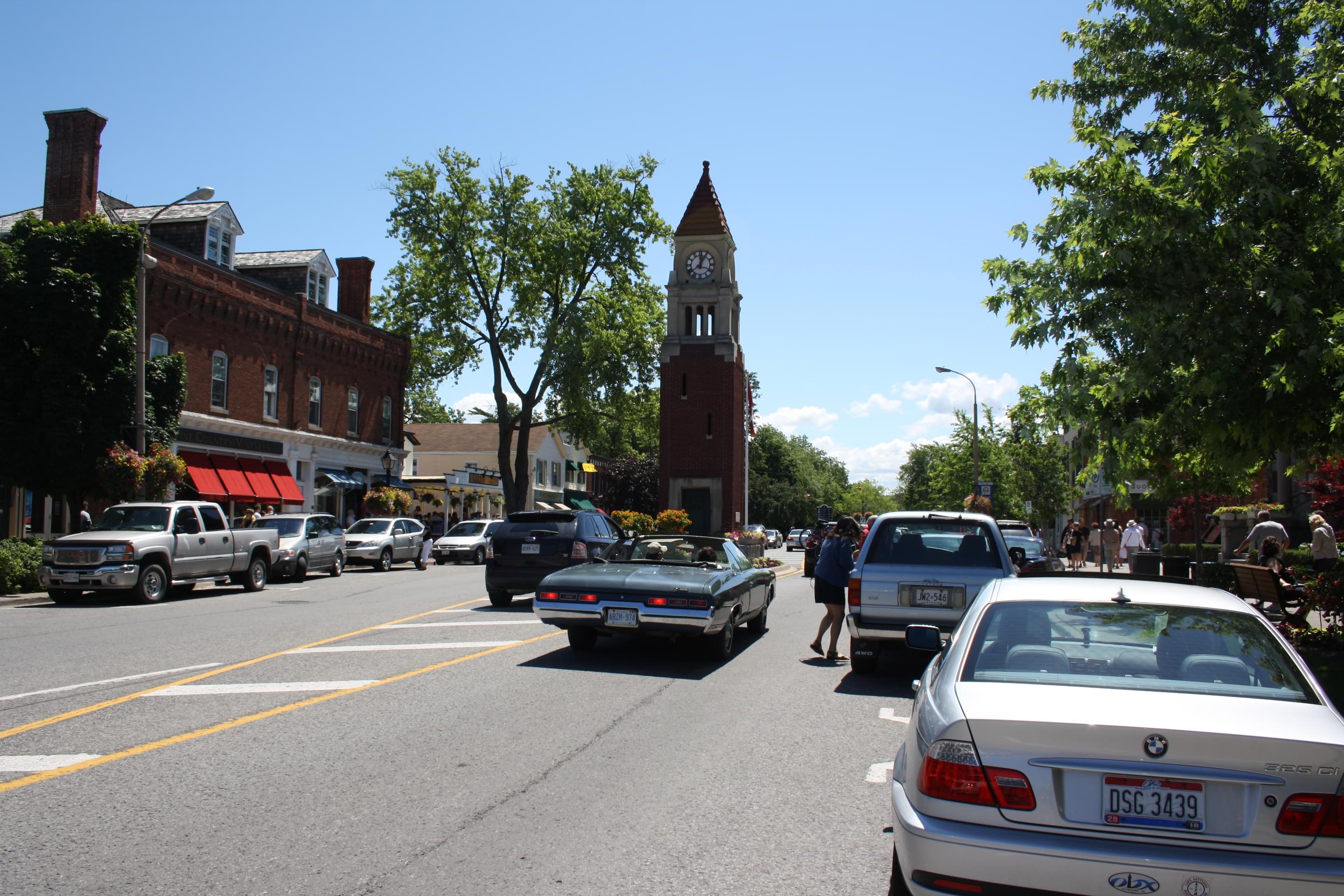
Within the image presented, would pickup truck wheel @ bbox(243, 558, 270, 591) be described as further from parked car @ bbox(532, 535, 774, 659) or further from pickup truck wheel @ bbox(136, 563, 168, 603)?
parked car @ bbox(532, 535, 774, 659)

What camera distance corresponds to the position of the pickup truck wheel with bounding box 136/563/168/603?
1847 centimetres

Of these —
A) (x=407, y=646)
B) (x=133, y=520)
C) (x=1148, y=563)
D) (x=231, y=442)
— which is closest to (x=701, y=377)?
(x=231, y=442)

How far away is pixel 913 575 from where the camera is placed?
412 inches

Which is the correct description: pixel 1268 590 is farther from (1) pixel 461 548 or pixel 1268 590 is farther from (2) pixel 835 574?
(1) pixel 461 548

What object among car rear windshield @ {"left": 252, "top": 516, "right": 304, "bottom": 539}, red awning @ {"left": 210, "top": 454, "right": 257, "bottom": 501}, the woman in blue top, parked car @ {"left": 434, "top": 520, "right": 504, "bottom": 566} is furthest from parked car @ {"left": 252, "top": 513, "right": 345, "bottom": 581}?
the woman in blue top

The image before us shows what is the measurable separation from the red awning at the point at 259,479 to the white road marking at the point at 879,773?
3266cm

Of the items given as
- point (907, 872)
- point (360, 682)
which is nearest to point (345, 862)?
point (907, 872)

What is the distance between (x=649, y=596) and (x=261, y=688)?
3.75 meters

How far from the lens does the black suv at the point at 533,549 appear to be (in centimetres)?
1680

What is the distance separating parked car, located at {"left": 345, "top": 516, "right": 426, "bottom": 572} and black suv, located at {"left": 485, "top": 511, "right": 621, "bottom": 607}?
14.3m

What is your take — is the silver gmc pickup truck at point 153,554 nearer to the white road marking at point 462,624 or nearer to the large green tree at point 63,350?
the large green tree at point 63,350

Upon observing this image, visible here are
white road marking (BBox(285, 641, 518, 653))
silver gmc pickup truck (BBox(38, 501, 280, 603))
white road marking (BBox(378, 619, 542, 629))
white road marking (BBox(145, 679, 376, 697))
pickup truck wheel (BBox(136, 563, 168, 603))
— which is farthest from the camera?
pickup truck wheel (BBox(136, 563, 168, 603))

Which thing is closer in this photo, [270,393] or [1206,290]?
[1206,290]

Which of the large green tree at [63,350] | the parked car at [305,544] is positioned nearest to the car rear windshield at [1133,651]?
the parked car at [305,544]
